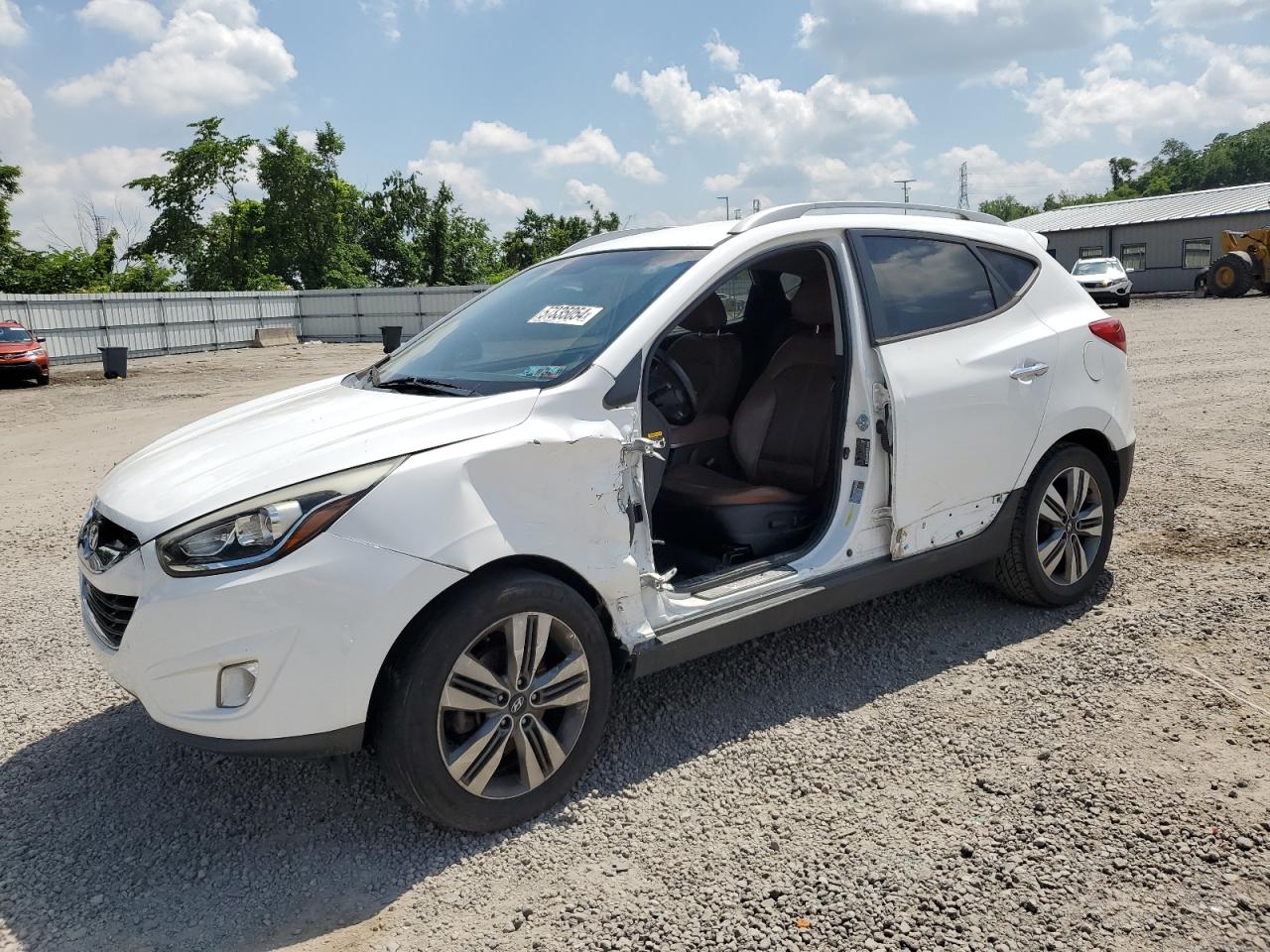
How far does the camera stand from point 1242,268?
3159 cm

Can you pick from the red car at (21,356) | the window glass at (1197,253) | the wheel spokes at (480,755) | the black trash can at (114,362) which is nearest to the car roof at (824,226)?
the wheel spokes at (480,755)

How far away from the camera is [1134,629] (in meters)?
4.32

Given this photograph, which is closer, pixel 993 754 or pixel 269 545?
pixel 269 545

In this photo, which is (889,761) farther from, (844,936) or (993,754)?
(844,936)

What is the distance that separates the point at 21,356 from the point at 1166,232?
43404 mm

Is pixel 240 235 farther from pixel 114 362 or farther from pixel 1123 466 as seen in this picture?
pixel 1123 466

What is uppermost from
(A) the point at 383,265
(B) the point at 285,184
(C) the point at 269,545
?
(B) the point at 285,184

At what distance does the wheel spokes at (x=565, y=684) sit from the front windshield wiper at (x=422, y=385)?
0.94 metres

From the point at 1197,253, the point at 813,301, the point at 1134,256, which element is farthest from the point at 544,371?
the point at 1134,256

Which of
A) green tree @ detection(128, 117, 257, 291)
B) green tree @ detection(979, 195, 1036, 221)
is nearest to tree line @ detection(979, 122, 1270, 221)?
green tree @ detection(979, 195, 1036, 221)

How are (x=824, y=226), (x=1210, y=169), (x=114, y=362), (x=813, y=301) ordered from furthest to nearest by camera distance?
(x=1210, y=169) → (x=114, y=362) → (x=813, y=301) → (x=824, y=226)

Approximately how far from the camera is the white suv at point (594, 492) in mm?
2615

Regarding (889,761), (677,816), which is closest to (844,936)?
(677,816)

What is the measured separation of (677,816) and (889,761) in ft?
2.60
